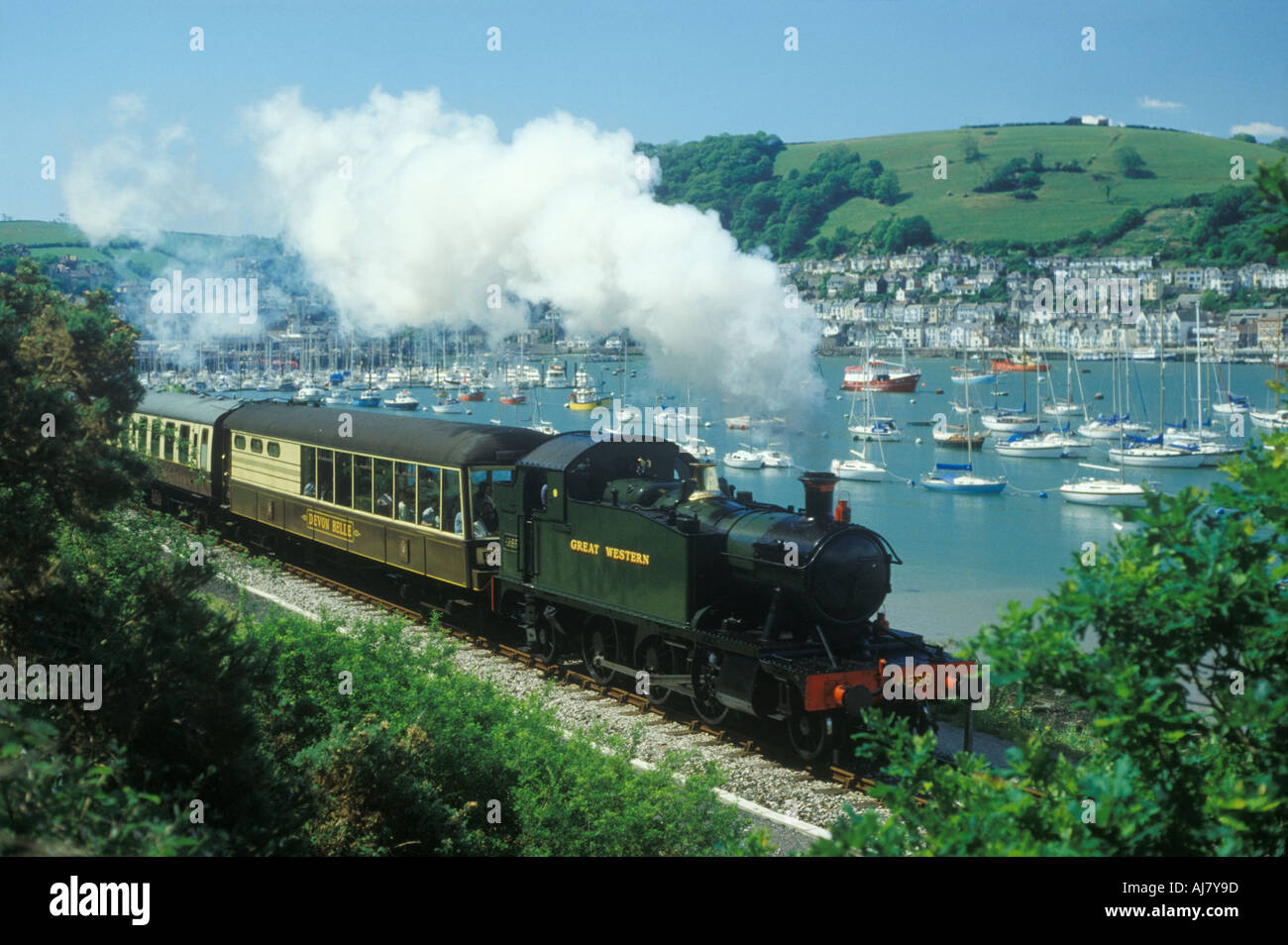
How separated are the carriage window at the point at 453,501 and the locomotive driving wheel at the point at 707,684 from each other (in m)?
5.54

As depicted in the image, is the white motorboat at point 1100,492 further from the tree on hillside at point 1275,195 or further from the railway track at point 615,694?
the tree on hillside at point 1275,195

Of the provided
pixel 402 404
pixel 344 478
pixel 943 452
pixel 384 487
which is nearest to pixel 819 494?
pixel 384 487

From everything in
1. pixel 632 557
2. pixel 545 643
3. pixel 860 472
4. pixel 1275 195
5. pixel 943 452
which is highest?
pixel 1275 195

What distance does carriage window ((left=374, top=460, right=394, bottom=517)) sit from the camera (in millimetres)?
19875

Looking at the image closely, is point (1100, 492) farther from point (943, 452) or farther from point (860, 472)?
point (943, 452)

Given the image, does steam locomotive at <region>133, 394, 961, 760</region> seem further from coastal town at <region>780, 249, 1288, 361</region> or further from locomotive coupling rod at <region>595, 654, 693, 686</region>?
coastal town at <region>780, 249, 1288, 361</region>

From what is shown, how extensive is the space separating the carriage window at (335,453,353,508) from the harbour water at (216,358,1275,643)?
119 inches

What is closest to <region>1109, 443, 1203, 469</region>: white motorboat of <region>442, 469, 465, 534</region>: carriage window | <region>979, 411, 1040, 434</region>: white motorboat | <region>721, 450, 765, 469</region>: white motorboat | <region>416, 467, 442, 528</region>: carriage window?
<region>979, 411, 1040, 434</region>: white motorboat

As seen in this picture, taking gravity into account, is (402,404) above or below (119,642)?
above

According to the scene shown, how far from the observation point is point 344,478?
21547 mm

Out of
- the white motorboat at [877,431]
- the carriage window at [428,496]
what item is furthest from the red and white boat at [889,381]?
the carriage window at [428,496]

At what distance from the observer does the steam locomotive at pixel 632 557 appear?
42.4 ft

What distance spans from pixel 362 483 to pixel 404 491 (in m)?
1.83

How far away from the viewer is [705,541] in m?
13.7
